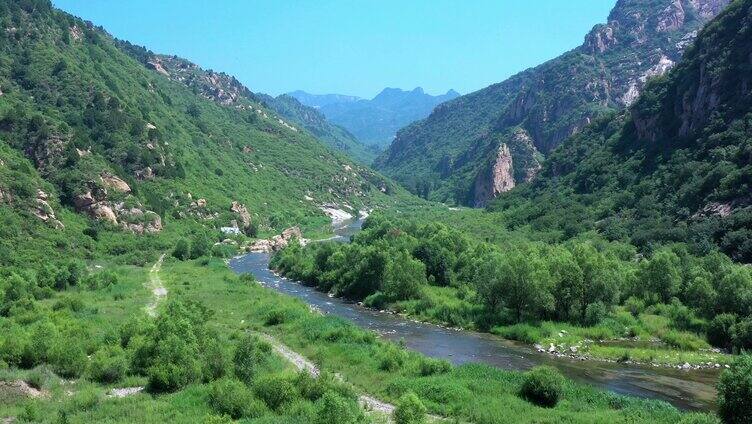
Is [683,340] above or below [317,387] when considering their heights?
below

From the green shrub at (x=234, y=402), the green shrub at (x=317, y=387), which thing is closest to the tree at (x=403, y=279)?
the green shrub at (x=317, y=387)

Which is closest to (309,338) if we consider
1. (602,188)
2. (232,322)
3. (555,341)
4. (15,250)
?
(232,322)

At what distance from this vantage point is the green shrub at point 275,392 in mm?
37719

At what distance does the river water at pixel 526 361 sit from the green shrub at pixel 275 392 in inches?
731

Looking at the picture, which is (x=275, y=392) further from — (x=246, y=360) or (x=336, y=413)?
(x=336, y=413)

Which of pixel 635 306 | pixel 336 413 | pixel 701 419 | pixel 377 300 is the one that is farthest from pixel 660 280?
pixel 336 413

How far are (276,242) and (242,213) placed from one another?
1670 centimetres

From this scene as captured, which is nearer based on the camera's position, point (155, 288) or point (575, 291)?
point (575, 291)

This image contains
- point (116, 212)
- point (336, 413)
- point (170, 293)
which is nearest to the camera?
point (336, 413)

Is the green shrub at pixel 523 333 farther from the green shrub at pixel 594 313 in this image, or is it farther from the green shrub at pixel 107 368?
the green shrub at pixel 107 368

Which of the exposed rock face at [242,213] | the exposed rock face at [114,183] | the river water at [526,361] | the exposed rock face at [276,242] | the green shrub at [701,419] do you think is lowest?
the river water at [526,361]

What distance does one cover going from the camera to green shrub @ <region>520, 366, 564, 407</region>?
3941cm

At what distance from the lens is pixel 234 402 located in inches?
1451

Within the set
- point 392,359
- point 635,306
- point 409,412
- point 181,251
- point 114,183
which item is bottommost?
point 635,306
